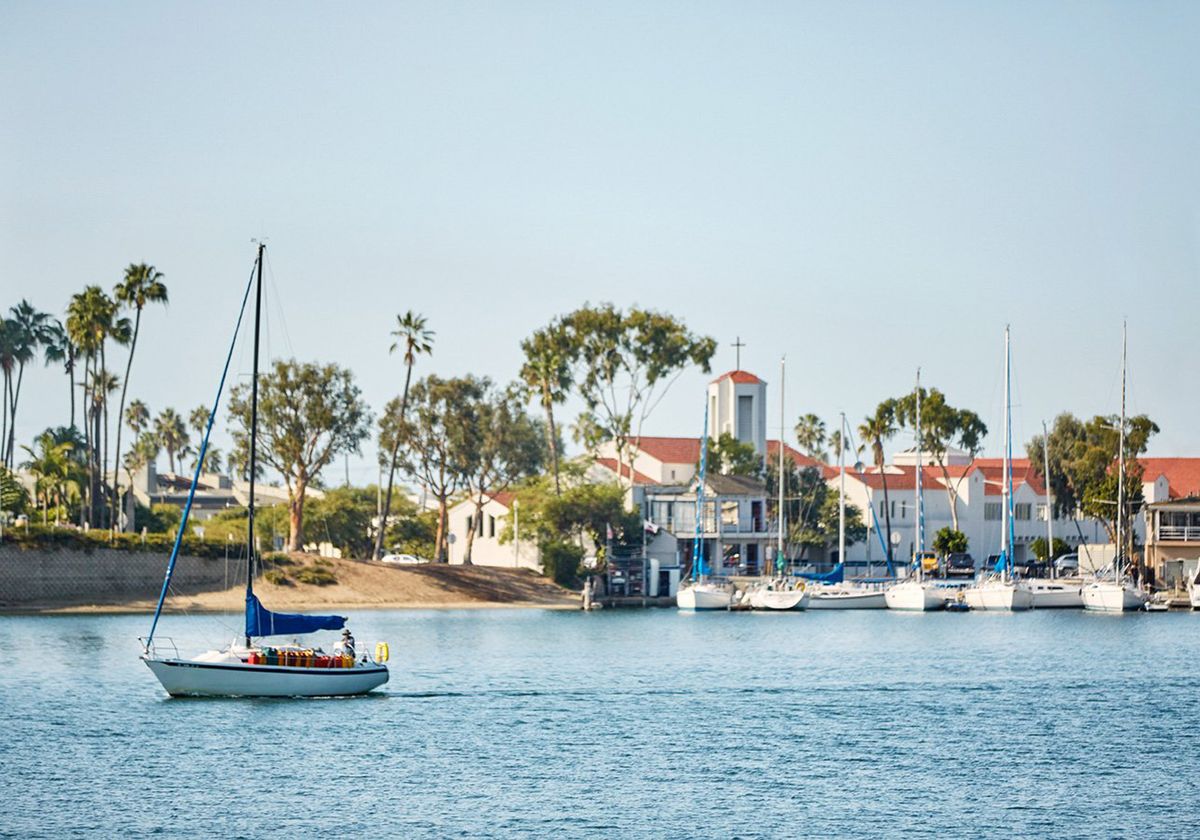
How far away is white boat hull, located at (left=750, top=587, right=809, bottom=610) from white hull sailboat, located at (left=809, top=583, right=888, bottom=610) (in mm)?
1619

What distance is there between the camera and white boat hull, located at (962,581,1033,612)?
4296 inches

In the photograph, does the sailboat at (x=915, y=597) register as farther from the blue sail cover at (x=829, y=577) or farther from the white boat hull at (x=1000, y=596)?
the blue sail cover at (x=829, y=577)

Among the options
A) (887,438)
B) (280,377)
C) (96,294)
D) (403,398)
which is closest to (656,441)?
(887,438)

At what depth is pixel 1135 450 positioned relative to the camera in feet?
427

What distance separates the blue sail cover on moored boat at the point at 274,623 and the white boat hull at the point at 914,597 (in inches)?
2330

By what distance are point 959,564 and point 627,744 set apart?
82830 millimetres

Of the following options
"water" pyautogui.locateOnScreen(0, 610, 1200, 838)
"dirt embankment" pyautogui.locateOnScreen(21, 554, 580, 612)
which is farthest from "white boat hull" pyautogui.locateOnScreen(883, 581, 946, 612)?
"water" pyautogui.locateOnScreen(0, 610, 1200, 838)

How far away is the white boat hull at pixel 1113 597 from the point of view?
10612 cm

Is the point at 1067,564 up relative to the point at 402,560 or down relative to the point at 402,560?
up

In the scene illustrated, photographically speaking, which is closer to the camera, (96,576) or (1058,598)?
(96,576)

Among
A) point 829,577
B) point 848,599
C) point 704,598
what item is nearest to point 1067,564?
point 829,577

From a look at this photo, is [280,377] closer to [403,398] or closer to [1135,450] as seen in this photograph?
[403,398]

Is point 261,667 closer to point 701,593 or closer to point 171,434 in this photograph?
point 701,593

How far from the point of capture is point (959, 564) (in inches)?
5084
